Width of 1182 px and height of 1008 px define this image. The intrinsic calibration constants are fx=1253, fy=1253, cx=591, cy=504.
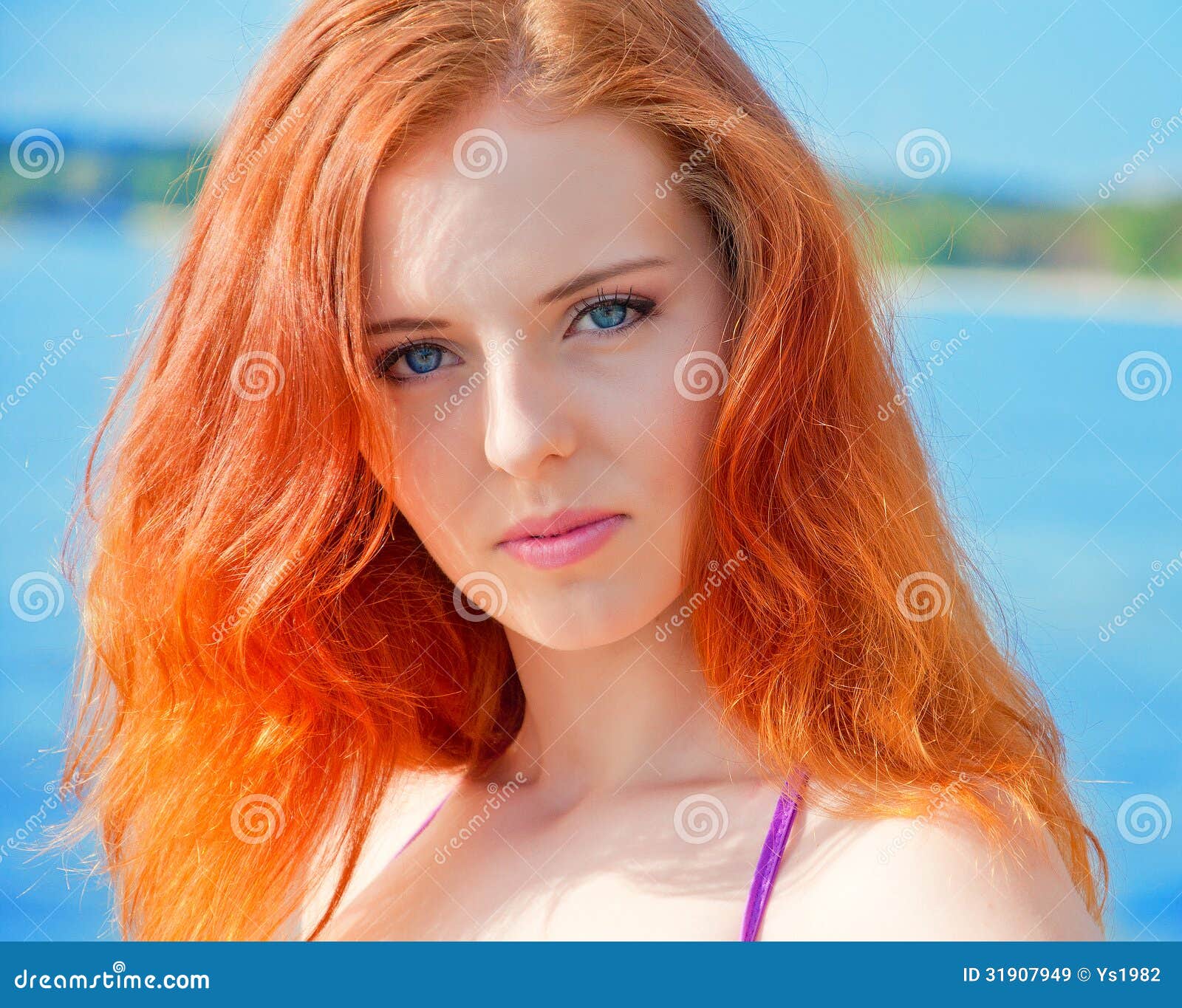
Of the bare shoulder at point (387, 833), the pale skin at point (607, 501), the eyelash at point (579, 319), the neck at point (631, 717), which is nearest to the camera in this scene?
the pale skin at point (607, 501)

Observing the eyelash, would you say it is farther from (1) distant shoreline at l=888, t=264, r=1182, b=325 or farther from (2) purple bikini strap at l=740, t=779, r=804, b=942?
(1) distant shoreline at l=888, t=264, r=1182, b=325

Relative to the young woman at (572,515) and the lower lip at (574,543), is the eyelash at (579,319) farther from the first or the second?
the lower lip at (574,543)

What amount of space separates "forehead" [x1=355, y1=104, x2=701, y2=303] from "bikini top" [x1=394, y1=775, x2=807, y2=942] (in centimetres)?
75

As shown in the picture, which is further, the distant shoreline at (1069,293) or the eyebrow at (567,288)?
the distant shoreline at (1069,293)

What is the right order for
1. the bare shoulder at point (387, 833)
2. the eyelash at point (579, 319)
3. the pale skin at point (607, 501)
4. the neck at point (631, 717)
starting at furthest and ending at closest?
the bare shoulder at point (387, 833) < the neck at point (631, 717) < the eyelash at point (579, 319) < the pale skin at point (607, 501)

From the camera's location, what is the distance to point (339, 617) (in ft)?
6.85

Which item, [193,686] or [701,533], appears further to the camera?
[193,686]

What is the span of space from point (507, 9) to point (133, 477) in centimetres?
98

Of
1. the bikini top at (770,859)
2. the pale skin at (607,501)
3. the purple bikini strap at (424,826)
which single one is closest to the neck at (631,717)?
the pale skin at (607,501)

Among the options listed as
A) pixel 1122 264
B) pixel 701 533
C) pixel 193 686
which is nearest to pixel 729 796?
pixel 701 533

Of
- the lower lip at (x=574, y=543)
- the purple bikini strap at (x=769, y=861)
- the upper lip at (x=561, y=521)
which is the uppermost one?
the upper lip at (x=561, y=521)

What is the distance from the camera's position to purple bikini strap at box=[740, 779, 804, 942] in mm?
1604

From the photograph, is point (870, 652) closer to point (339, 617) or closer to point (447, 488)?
point (447, 488)

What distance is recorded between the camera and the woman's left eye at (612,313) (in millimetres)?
1654
